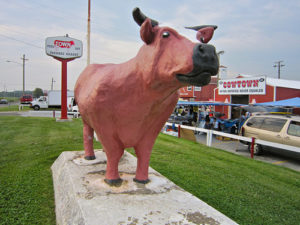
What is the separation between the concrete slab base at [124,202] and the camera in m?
2.15

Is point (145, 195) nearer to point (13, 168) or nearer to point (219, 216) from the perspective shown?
point (219, 216)

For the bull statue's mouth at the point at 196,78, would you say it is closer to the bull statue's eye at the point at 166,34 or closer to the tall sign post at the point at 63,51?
the bull statue's eye at the point at 166,34

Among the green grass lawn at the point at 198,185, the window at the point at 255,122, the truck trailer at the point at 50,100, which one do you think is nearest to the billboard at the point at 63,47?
the green grass lawn at the point at 198,185

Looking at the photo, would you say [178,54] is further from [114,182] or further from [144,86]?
[114,182]

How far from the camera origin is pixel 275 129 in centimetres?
762

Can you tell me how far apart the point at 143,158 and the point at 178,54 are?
62.8 inches

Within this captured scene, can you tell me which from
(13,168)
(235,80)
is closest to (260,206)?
(13,168)

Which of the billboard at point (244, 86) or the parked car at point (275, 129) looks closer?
the parked car at point (275, 129)

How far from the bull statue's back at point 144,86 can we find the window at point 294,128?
240 inches

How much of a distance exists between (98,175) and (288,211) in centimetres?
270

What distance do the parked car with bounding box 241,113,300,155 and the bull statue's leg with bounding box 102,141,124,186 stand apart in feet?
20.5

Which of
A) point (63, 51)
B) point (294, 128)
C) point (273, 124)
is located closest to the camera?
point (294, 128)

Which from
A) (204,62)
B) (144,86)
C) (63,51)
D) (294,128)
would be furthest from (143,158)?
(63,51)

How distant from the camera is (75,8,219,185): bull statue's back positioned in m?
1.67
